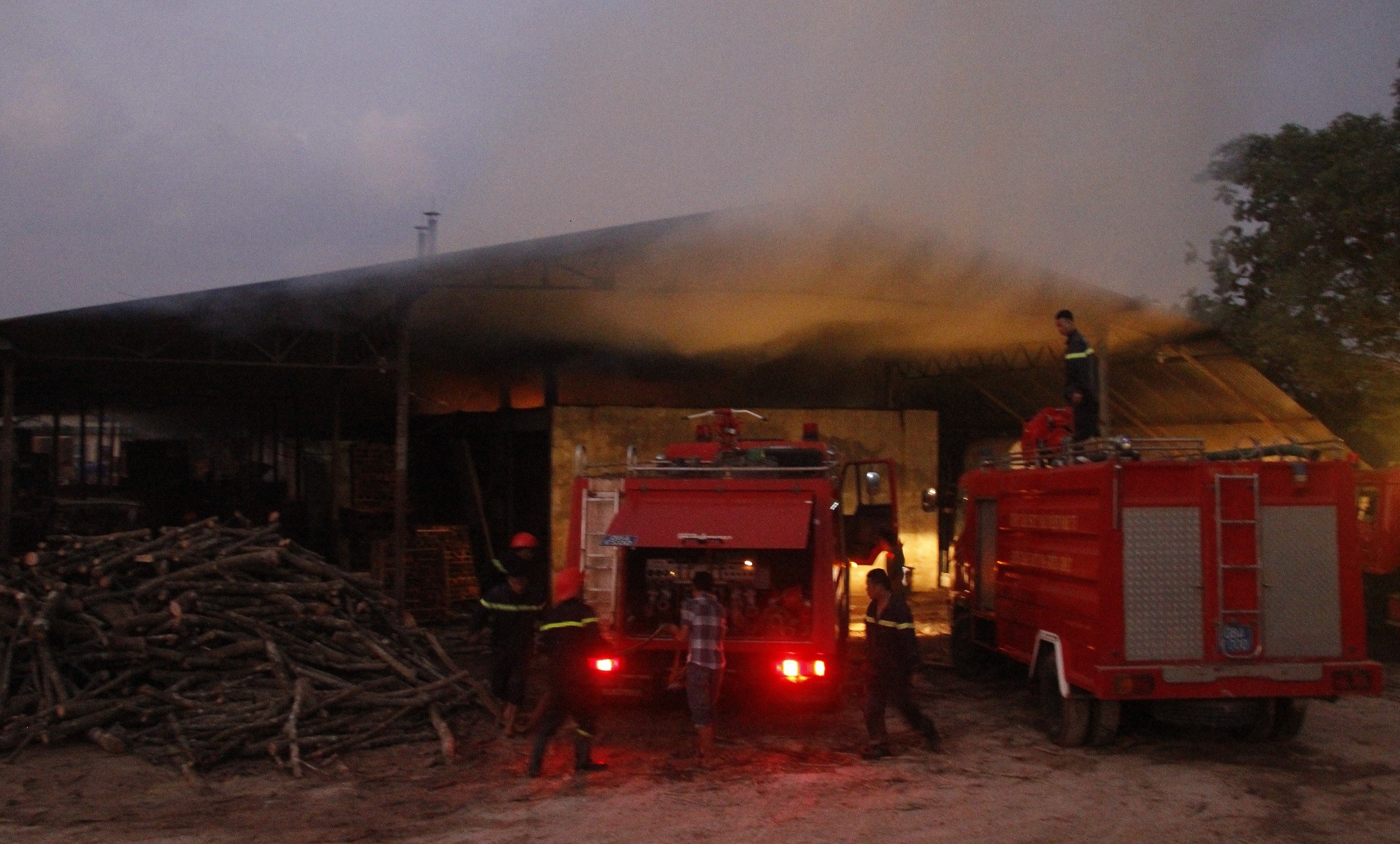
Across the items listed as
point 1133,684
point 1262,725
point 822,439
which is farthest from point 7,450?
point 1262,725

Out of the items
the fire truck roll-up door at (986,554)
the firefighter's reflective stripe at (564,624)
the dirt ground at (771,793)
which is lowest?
the dirt ground at (771,793)

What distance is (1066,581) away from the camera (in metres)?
8.40

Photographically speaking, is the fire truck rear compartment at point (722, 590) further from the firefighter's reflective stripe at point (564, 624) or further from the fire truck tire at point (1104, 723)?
the fire truck tire at point (1104, 723)

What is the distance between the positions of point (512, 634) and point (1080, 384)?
4952 mm

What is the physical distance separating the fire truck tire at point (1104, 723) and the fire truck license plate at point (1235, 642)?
90cm

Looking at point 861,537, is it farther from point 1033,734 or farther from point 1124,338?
point 1124,338

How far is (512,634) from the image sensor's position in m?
9.07

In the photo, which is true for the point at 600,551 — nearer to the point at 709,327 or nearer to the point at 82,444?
the point at 709,327

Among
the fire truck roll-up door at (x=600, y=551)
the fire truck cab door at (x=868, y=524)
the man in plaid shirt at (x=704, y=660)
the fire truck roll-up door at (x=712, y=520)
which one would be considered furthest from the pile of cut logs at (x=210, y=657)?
the fire truck cab door at (x=868, y=524)

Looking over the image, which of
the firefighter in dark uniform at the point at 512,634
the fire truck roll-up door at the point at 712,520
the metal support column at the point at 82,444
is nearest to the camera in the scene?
the fire truck roll-up door at the point at 712,520

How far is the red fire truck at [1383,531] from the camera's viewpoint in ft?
40.6

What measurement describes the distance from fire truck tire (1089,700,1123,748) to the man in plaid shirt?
2751 millimetres

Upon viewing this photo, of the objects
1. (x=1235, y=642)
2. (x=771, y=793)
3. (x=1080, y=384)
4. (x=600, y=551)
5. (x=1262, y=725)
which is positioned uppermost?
(x=1080, y=384)

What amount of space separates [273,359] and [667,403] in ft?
22.7
